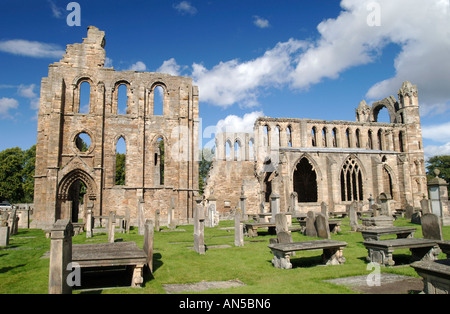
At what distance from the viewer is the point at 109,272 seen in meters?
7.77

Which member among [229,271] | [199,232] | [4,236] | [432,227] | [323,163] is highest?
[323,163]

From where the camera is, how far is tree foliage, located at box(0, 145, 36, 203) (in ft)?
Answer: 148

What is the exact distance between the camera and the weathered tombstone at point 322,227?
12500mm

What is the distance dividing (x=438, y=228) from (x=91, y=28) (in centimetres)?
2795

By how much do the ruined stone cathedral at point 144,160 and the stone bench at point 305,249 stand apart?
543 inches

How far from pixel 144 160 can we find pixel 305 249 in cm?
2014

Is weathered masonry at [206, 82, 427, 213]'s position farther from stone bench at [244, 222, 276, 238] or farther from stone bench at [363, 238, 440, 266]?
stone bench at [363, 238, 440, 266]

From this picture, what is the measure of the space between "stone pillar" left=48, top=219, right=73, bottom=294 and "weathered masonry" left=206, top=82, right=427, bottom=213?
22645mm

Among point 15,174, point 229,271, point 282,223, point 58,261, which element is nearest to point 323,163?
point 282,223

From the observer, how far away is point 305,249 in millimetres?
7551

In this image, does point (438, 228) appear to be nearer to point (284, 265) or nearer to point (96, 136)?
point (284, 265)

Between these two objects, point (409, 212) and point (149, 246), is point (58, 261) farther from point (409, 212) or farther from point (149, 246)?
point (409, 212)

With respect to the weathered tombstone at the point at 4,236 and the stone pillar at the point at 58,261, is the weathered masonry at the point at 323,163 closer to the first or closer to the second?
the weathered tombstone at the point at 4,236

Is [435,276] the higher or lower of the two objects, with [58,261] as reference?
lower
